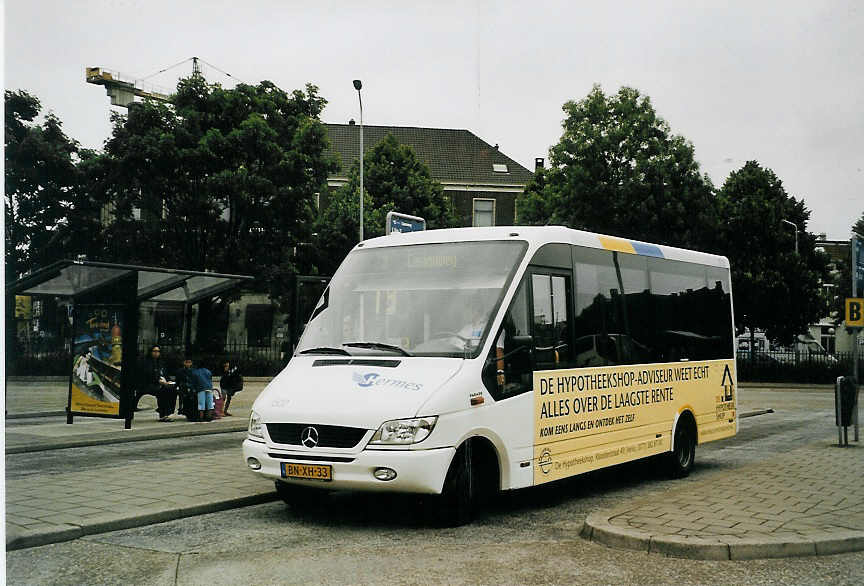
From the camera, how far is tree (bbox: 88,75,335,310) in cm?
3684

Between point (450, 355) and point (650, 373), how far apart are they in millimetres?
3656

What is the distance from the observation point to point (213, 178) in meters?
37.0

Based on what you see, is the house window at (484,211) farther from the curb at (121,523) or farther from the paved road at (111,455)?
the curb at (121,523)

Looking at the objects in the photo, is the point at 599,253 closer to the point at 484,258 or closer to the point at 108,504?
the point at 484,258

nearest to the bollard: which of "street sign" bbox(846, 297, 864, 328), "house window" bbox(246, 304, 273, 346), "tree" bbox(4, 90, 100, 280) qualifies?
"street sign" bbox(846, 297, 864, 328)

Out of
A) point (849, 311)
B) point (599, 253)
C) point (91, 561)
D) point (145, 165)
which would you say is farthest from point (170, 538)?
point (145, 165)

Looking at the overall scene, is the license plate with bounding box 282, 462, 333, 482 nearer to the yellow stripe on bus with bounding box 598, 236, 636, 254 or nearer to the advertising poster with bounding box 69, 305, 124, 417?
the yellow stripe on bus with bounding box 598, 236, 636, 254

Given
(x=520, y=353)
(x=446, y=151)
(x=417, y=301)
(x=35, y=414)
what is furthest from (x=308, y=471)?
(x=446, y=151)

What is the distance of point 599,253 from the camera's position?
10516mm

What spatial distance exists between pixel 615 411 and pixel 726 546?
344cm

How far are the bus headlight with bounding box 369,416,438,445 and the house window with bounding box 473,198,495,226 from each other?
175ft

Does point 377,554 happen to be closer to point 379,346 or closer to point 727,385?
point 379,346

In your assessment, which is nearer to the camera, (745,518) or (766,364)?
(745,518)

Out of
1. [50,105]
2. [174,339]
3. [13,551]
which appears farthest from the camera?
[174,339]
